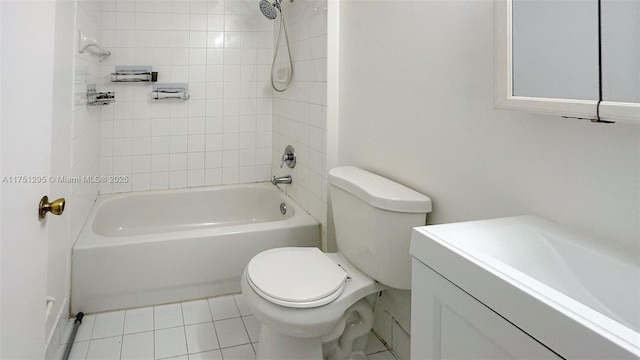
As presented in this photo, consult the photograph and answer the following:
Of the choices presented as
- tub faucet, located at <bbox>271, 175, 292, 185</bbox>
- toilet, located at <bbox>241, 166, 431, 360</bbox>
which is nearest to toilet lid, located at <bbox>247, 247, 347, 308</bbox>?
toilet, located at <bbox>241, 166, 431, 360</bbox>

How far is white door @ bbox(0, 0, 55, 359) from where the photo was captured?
746 millimetres

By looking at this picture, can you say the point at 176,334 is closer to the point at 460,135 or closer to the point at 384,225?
the point at 384,225

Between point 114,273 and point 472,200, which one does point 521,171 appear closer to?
point 472,200

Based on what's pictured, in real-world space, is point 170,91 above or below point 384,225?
above

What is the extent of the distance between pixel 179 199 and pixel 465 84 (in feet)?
7.61

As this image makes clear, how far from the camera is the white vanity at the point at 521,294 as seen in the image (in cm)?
58

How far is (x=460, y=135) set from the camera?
1.33 metres

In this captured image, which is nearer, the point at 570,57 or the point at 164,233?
the point at 570,57

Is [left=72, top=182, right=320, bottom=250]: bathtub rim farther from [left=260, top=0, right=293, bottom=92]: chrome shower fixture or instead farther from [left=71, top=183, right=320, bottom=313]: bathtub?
[left=260, top=0, right=293, bottom=92]: chrome shower fixture

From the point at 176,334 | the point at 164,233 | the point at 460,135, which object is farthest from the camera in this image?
the point at 164,233

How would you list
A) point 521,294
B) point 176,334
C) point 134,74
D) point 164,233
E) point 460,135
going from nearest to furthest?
point 521,294 → point 460,135 → point 176,334 → point 164,233 → point 134,74

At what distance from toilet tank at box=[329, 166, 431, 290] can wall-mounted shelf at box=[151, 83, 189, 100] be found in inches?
71.7

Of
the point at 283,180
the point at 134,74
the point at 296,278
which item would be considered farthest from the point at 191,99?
the point at 296,278

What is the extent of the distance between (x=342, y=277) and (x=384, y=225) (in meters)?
0.27
